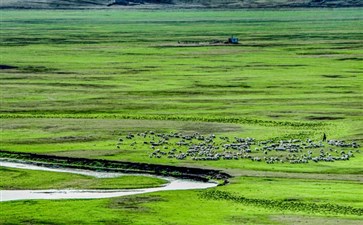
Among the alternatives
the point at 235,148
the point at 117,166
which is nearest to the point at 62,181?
the point at 117,166

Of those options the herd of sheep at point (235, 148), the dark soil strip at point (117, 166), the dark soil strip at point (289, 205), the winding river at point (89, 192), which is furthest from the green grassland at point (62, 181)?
the herd of sheep at point (235, 148)

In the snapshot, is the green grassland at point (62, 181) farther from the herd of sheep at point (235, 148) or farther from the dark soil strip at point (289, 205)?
the herd of sheep at point (235, 148)

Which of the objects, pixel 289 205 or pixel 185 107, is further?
pixel 185 107

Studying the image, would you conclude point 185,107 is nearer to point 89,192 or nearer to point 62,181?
point 62,181

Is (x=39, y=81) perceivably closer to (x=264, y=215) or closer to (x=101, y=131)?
(x=101, y=131)

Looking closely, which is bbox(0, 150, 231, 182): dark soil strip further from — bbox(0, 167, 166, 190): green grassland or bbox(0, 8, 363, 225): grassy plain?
bbox(0, 167, 166, 190): green grassland

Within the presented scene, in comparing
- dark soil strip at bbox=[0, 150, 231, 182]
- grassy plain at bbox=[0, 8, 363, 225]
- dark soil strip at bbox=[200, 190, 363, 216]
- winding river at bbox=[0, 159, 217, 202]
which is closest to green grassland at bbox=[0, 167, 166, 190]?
winding river at bbox=[0, 159, 217, 202]
